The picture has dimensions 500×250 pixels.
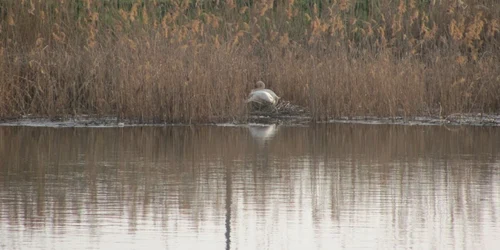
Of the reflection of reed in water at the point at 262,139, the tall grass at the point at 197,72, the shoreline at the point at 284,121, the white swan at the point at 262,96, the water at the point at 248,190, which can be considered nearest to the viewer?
the water at the point at 248,190

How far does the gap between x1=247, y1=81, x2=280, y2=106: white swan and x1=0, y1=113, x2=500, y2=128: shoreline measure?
0.94 ft

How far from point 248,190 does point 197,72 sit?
6557mm

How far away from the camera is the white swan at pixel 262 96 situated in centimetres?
1603

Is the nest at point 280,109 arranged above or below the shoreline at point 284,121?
above

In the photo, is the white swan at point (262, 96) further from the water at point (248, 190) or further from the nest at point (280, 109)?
the water at point (248, 190)

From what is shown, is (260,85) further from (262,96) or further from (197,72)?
(197,72)

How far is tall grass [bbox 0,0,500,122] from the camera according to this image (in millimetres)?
15680

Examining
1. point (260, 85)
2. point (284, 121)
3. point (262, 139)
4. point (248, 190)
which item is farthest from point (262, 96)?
point (248, 190)

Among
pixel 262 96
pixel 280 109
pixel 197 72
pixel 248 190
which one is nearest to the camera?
pixel 248 190

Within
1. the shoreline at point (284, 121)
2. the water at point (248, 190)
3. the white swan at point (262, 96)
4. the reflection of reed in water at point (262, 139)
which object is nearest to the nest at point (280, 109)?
the shoreline at point (284, 121)

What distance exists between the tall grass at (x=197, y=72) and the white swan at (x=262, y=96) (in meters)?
0.15

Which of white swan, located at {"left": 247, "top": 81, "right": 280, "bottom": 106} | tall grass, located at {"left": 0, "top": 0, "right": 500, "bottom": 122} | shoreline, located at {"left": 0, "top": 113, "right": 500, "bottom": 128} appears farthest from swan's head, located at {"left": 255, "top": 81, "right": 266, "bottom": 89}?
shoreline, located at {"left": 0, "top": 113, "right": 500, "bottom": 128}

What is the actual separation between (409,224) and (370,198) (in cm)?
113

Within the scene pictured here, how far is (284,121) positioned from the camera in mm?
16359
